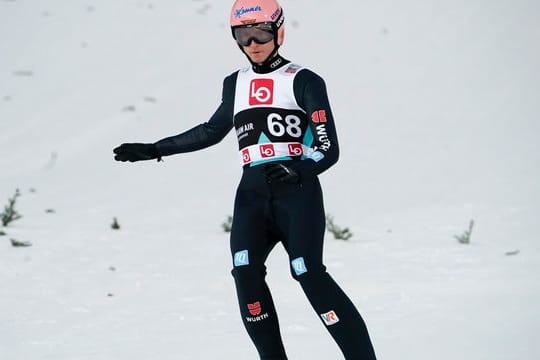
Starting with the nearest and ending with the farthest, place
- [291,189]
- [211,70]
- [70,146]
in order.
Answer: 1. [291,189]
2. [70,146]
3. [211,70]

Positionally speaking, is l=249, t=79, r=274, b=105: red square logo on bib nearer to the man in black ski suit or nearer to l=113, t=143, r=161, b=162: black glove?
the man in black ski suit

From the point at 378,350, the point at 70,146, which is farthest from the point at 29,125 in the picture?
the point at 378,350

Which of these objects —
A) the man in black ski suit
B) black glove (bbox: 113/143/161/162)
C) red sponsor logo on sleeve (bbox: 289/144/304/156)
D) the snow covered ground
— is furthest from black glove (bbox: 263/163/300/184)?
the snow covered ground

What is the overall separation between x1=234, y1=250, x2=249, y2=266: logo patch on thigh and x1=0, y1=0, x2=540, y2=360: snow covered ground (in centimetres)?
148

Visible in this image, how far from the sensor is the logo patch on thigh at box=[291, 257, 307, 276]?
14.6 ft

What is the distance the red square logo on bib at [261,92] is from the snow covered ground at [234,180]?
191cm

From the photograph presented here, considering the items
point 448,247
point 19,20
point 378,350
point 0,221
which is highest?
point 19,20

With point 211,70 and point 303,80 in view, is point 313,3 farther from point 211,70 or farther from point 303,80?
point 303,80

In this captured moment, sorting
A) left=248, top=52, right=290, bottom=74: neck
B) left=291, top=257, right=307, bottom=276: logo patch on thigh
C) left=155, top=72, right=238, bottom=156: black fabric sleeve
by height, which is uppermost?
left=248, top=52, right=290, bottom=74: neck

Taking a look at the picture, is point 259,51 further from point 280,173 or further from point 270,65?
point 280,173

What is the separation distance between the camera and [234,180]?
12.0m

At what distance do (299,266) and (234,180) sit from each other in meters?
7.57

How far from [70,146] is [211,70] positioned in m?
3.39

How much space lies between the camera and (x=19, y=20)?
59.9 ft
